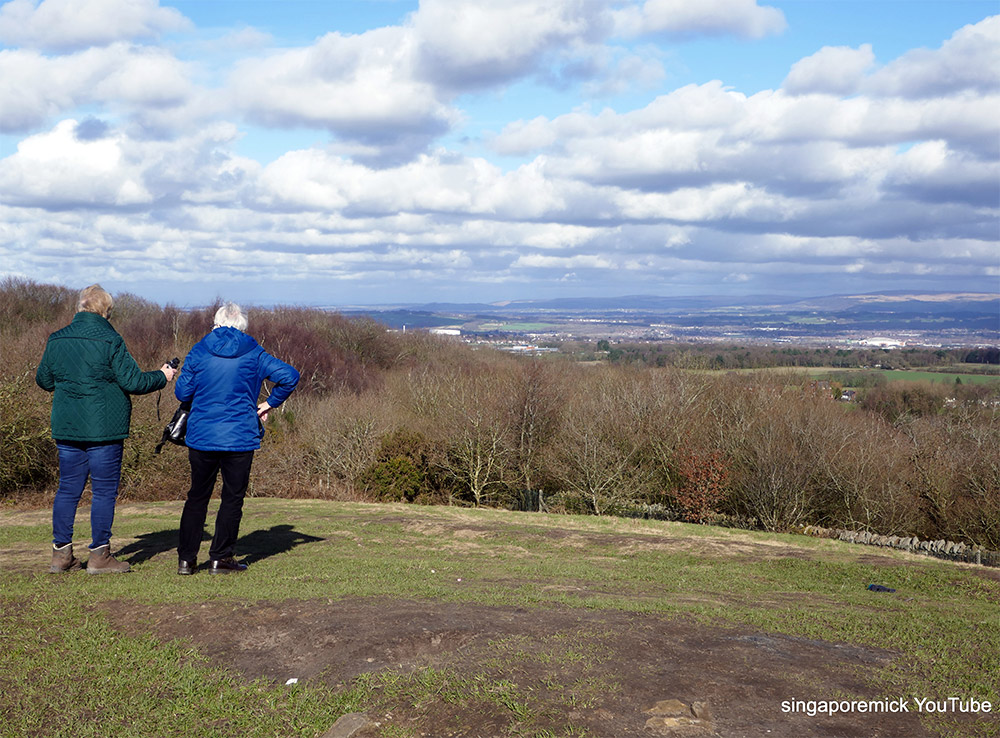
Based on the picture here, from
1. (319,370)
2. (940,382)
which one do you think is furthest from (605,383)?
(940,382)

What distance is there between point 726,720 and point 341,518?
11791 mm

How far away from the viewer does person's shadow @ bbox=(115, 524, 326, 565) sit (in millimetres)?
9516

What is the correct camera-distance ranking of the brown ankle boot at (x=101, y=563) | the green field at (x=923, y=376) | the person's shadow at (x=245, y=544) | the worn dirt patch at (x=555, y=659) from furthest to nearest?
the green field at (x=923, y=376)
the person's shadow at (x=245, y=544)
the brown ankle boot at (x=101, y=563)
the worn dirt patch at (x=555, y=659)

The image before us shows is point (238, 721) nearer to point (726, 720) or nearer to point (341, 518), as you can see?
point (726, 720)

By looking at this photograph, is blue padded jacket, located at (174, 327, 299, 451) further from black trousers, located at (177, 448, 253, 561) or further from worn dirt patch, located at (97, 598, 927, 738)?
worn dirt patch, located at (97, 598, 927, 738)

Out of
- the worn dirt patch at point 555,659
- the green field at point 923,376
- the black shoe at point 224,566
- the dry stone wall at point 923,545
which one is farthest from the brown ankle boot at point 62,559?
the green field at point 923,376

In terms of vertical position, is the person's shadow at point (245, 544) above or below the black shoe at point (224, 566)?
below

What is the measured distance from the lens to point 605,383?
156 ft

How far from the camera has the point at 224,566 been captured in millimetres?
8312

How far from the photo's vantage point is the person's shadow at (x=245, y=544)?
9.52 m

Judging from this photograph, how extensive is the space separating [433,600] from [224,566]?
8.38 feet

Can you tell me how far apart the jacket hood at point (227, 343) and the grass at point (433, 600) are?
229 cm

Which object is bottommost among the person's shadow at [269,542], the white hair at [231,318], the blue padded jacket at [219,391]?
the person's shadow at [269,542]

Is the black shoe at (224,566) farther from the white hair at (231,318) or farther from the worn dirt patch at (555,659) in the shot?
the white hair at (231,318)
